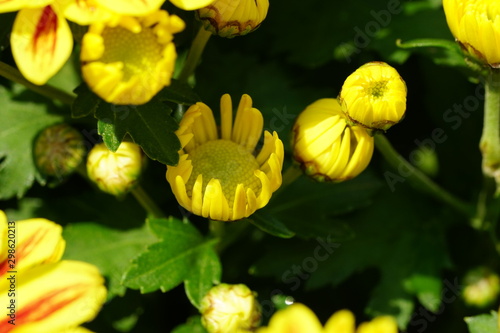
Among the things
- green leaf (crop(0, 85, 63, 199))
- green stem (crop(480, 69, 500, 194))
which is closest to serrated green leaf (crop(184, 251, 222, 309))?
green leaf (crop(0, 85, 63, 199))

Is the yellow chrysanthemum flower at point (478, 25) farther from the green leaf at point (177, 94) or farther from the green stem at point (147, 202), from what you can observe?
the green stem at point (147, 202)

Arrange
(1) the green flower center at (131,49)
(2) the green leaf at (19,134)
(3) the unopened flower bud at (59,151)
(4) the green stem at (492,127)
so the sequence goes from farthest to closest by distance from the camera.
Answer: (2) the green leaf at (19,134), (3) the unopened flower bud at (59,151), (4) the green stem at (492,127), (1) the green flower center at (131,49)

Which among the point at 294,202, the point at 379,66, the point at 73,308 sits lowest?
the point at 294,202

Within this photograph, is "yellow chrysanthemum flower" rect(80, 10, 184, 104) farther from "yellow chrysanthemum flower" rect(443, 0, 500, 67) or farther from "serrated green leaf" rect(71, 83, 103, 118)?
"yellow chrysanthemum flower" rect(443, 0, 500, 67)

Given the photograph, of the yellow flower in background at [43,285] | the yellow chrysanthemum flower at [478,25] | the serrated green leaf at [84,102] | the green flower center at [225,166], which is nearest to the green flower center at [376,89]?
the yellow chrysanthemum flower at [478,25]

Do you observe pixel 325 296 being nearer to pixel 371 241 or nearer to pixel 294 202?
pixel 371 241

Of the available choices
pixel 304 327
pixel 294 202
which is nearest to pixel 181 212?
pixel 294 202
